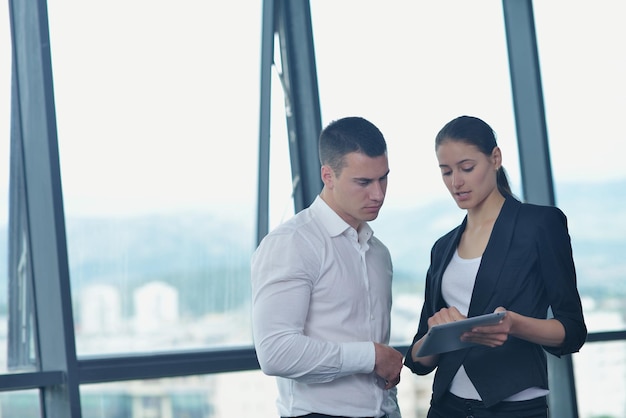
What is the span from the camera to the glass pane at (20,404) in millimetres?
2828

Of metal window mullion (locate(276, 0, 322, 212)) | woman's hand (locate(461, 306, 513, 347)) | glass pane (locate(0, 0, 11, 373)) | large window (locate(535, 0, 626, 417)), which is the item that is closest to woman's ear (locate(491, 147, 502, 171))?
woman's hand (locate(461, 306, 513, 347))

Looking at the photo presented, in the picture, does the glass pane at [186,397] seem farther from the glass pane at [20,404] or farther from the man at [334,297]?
the man at [334,297]

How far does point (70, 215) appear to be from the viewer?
122 inches

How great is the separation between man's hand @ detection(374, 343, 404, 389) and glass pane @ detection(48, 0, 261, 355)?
4.66 ft

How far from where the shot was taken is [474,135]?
221cm

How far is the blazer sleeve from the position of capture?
2.04m

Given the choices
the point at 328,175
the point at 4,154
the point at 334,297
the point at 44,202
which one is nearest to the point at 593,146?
the point at 328,175

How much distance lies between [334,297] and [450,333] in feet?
1.04

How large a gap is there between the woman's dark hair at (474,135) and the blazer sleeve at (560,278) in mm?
200

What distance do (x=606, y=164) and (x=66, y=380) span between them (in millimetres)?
2949

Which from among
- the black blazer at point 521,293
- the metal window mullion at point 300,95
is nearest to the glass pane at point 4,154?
the metal window mullion at point 300,95

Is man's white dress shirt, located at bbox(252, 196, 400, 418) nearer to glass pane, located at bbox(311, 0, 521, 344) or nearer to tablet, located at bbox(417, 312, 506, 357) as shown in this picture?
tablet, located at bbox(417, 312, 506, 357)

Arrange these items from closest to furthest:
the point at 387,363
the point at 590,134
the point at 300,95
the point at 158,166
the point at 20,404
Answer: the point at 387,363 < the point at 20,404 < the point at 158,166 < the point at 300,95 < the point at 590,134

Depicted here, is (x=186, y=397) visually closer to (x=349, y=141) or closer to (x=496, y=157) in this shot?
(x=349, y=141)
